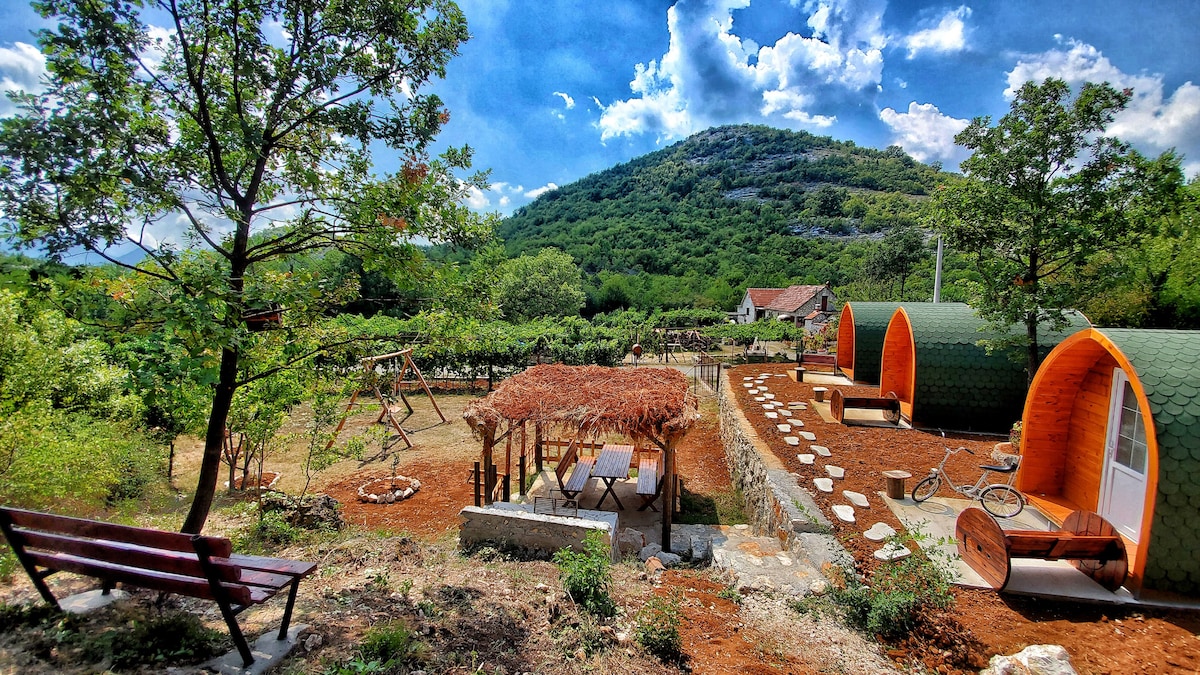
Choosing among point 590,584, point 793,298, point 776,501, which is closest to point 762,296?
point 793,298

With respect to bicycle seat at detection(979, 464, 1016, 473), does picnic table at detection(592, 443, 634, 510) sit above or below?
below

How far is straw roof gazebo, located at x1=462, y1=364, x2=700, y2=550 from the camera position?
6855 mm

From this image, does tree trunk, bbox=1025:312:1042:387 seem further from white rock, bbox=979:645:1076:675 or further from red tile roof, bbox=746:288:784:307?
red tile roof, bbox=746:288:784:307

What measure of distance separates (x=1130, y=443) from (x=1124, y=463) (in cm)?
25

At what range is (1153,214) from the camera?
22.3 feet

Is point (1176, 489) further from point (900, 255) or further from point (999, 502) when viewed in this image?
point (900, 255)

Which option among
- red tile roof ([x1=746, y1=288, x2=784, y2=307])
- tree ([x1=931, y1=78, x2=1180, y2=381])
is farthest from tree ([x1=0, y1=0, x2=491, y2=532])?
red tile roof ([x1=746, y1=288, x2=784, y2=307])

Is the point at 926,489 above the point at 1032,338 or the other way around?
the other way around

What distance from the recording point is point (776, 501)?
666 centimetres

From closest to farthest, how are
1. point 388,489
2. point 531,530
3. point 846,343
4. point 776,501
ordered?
point 531,530 → point 776,501 → point 388,489 → point 846,343

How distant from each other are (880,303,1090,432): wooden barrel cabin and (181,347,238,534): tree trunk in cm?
1170

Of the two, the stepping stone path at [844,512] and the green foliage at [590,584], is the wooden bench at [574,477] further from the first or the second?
the stepping stone path at [844,512]

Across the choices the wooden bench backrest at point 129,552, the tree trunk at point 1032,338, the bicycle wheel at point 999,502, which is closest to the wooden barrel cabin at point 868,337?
the tree trunk at point 1032,338

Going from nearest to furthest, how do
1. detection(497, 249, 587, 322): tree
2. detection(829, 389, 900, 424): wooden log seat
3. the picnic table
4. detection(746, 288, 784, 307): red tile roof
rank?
the picnic table
detection(829, 389, 900, 424): wooden log seat
detection(497, 249, 587, 322): tree
detection(746, 288, 784, 307): red tile roof
